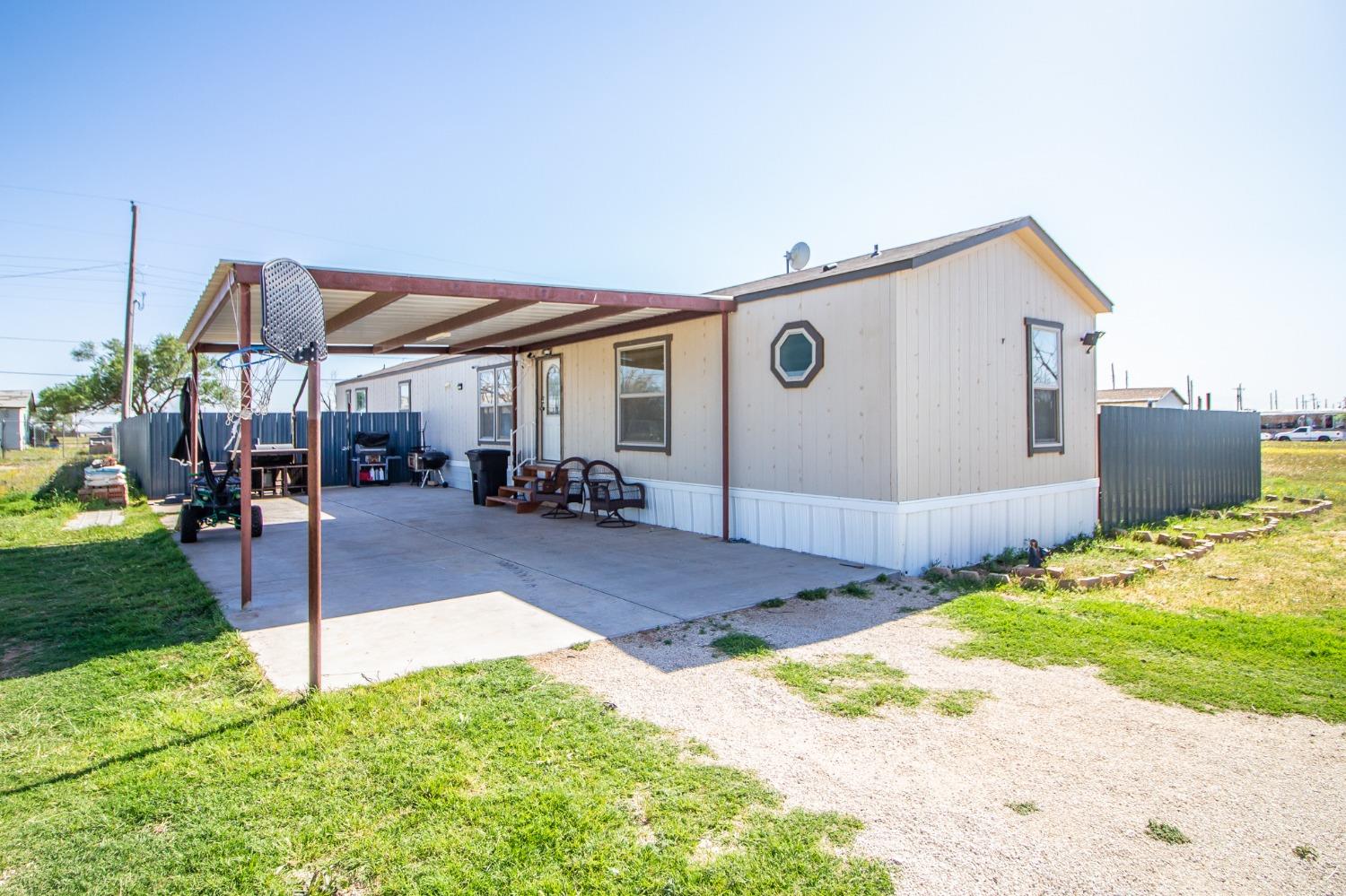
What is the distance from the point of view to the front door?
11.7m

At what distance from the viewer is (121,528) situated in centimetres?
940

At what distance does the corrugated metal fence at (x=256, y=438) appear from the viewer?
1320cm

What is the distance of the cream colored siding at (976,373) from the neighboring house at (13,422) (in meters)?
44.6

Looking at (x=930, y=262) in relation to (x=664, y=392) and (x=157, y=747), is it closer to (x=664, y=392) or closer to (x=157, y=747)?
(x=664, y=392)

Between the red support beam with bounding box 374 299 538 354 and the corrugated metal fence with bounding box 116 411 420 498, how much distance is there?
6.67 ft

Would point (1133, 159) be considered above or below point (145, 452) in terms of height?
above

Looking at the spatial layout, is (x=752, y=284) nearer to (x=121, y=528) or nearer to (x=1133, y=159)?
(x=1133, y=159)

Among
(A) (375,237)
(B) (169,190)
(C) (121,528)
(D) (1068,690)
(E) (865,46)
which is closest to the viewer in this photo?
(D) (1068,690)

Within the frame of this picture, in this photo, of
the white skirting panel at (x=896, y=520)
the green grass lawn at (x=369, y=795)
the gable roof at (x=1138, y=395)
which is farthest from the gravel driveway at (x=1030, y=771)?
the gable roof at (x=1138, y=395)

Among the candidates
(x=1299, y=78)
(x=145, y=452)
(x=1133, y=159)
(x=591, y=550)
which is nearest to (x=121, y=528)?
(x=145, y=452)

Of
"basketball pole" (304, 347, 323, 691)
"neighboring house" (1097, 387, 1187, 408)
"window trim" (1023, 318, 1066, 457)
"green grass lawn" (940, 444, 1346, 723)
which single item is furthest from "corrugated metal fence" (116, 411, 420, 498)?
"neighboring house" (1097, 387, 1187, 408)

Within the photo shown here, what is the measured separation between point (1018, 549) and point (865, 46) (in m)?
5.69

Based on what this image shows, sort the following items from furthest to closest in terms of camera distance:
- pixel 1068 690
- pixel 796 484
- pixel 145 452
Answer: pixel 145 452, pixel 796 484, pixel 1068 690

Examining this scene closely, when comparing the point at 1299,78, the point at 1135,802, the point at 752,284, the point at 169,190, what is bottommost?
the point at 1135,802
